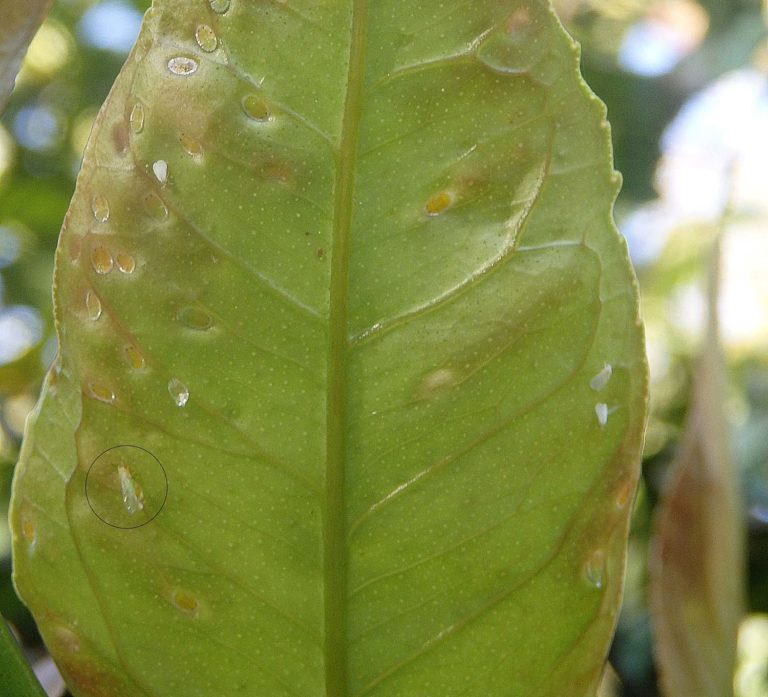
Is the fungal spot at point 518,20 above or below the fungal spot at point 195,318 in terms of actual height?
above

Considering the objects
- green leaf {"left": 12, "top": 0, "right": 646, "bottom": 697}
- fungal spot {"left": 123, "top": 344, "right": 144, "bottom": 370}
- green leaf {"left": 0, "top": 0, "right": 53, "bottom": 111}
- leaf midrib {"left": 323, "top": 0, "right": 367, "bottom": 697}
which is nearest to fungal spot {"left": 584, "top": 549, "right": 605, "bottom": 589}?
green leaf {"left": 12, "top": 0, "right": 646, "bottom": 697}

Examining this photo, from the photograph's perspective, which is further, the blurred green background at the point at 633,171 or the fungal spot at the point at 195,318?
the blurred green background at the point at 633,171

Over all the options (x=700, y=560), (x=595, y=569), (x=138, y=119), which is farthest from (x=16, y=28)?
(x=700, y=560)

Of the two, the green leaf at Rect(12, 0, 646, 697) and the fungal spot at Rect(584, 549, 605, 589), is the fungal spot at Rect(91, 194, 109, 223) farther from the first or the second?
the fungal spot at Rect(584, 549, 605, 589)

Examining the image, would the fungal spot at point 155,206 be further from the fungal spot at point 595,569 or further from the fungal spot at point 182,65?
the fungal spot at point 595,569

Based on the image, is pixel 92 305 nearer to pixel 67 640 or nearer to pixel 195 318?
pixel 195 318

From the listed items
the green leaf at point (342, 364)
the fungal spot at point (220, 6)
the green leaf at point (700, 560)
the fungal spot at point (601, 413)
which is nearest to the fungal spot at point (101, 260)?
the green leaf at point (342, 364)
